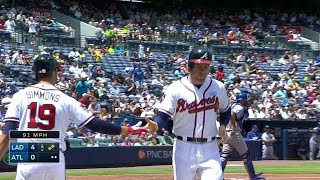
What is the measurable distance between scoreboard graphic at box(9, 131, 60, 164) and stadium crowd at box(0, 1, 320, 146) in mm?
12195

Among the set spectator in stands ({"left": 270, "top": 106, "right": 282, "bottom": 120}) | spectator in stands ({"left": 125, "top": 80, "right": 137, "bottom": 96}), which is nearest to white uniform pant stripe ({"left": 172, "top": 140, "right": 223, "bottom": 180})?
spectator in stands ({"left": 125, "top": 80, "right": 137, "bottom": 96})

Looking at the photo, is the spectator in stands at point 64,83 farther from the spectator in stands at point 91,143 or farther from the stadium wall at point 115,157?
the stadium wall at point 115,157

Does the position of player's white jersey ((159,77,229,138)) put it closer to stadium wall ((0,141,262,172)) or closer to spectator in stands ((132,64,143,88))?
stadium wall ((0,141,262,172))

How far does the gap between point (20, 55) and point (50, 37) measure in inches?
111

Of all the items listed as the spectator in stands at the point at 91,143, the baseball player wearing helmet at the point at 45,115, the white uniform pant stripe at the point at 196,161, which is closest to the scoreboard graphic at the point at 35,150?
the baseball player wearing helmet at the point at 45,115

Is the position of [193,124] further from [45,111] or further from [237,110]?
[237,110]

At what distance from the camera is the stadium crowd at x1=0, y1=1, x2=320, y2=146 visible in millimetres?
20812

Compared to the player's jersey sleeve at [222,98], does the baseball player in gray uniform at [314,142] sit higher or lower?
lower

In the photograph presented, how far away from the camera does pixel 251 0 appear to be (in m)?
40.5

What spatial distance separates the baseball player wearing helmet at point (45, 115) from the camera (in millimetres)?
5691

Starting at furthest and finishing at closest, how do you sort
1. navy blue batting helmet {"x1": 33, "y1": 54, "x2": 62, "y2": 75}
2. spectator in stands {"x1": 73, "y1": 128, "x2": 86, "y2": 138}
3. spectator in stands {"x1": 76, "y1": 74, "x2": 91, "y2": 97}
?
spectator in stands {"x1": 76, "y1": 74, "x2": 91, "y2": 97}
spectator in stands {"x1": 73, "y1": 128, "x2": 86, "y2": 138}
navy blue batting helmet {"x1": 33, "y1": 54, "x2": 62, "y2": 75}

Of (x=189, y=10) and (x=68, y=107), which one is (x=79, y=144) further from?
(x=189, y=10)

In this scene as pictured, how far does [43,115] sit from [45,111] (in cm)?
4

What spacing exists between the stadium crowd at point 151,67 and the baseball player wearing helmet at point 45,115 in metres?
12.2
